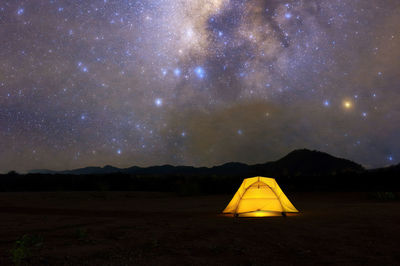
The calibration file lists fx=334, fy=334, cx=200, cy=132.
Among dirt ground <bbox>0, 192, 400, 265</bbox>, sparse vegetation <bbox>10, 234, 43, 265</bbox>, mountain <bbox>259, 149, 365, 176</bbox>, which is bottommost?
dirt ground <bbox>0, 192, 400, 265</bbox>

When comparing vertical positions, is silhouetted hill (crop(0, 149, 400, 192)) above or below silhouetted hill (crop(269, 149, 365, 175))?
below

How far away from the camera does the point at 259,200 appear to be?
41.7 feet

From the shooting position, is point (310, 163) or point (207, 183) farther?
point (310, 163)

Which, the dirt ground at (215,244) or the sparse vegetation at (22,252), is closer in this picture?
the sparse vegetation at (22,252)

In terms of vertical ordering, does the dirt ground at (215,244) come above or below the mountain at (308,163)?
below

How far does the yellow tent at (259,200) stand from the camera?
1253 centimetres

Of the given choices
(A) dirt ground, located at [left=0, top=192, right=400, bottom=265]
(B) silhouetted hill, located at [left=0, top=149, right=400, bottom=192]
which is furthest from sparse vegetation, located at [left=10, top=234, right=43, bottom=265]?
(B) silhouetted hill, located at [left=0, top=149, right=400, bottom=192]

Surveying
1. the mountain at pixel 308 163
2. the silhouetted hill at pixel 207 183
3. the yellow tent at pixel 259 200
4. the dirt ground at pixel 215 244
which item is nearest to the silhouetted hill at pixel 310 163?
the mountain at pixel 308 163

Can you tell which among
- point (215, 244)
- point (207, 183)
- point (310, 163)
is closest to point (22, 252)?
point (215, 244)

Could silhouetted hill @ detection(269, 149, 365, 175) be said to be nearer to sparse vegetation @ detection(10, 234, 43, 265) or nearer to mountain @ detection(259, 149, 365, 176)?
mountain @ detection(259, 149, 365, 176)

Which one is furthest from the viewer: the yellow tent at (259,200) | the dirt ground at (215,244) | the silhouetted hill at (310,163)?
the silhouetted hill at (310,163)

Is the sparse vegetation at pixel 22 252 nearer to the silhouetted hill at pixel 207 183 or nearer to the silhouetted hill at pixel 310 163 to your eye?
the silhouetted hill at pixel 207 183

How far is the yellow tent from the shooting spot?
12.5m

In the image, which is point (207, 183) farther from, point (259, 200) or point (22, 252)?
point (22, 252)
